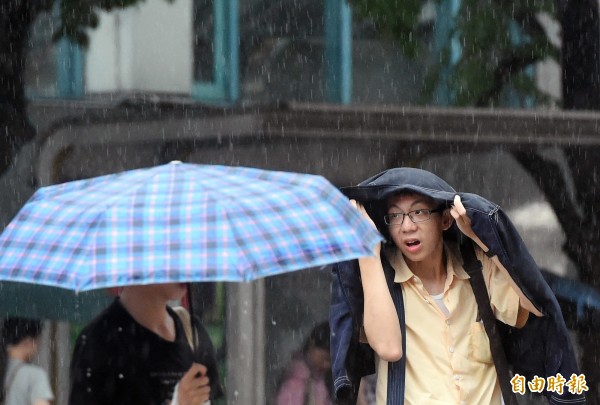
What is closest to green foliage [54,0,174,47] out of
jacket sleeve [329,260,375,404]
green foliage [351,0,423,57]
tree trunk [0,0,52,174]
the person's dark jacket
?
tree trunk [0,0,52,174]

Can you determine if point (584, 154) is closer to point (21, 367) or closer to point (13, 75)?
point (13, 75)

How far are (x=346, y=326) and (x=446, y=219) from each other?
568 mm

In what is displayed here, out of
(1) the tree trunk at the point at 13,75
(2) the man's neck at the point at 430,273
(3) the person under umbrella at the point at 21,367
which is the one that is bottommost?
(3) the person under umbrella at the point at 21,367

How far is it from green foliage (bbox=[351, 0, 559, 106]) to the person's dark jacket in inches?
108

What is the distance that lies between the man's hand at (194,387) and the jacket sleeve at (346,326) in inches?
23.6

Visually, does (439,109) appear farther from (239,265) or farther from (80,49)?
(239,265)

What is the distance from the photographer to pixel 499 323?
4398 mm

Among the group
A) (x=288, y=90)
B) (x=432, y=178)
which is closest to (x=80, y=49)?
(x=288, y=90)

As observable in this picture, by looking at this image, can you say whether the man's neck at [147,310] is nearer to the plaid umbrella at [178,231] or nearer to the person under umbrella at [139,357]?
the person under umbrella at [139,357]

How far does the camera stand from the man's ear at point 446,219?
4410 mm

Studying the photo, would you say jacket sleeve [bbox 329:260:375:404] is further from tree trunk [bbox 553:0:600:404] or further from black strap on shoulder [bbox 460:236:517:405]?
tree trunk [bbox 553:0:600:404]

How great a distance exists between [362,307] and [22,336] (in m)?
2.52

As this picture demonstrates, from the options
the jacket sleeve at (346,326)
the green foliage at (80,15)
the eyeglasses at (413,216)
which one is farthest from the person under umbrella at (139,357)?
the green foliage at (80,15)

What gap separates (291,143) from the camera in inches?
259
